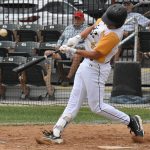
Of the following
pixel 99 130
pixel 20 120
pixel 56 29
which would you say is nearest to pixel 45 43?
pixel 56 29

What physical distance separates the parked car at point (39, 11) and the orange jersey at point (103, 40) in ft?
30.5

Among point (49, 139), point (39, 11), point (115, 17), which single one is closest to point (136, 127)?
point (49, 139)

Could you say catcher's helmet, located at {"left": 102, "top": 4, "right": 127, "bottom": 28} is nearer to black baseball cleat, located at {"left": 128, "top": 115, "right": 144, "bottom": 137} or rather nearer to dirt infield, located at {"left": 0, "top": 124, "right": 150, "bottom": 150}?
Answer: black baseball cleat, located at {"left": 128, "top": 115, "right": 144, "bottom": 137}

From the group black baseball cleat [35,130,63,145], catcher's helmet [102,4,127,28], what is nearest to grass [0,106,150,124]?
black baseball cleat [35,130,63,145]

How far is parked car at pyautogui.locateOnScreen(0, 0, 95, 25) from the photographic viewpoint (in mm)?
18172

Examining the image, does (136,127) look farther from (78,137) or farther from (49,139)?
(49,139)

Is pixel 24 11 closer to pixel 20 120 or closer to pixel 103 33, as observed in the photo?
pixel 20 120

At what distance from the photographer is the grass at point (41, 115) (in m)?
11.1

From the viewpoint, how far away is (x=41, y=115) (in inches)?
468

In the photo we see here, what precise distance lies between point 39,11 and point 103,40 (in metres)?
11.1

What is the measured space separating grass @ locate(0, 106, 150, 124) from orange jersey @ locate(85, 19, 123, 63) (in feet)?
9.46

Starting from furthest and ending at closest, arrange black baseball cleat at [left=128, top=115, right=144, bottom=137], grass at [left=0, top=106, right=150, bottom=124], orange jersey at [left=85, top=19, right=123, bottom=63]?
1. grass at [left=0, top=106, right=150, bottom=124]
2. black baseball cleat at [left=128, top=115, right=144, bottom=137]
3. orange jersey at [left=85, top=19, right=123, bottom=63]

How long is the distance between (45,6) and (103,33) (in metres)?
11.2

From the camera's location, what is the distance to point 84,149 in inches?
309
